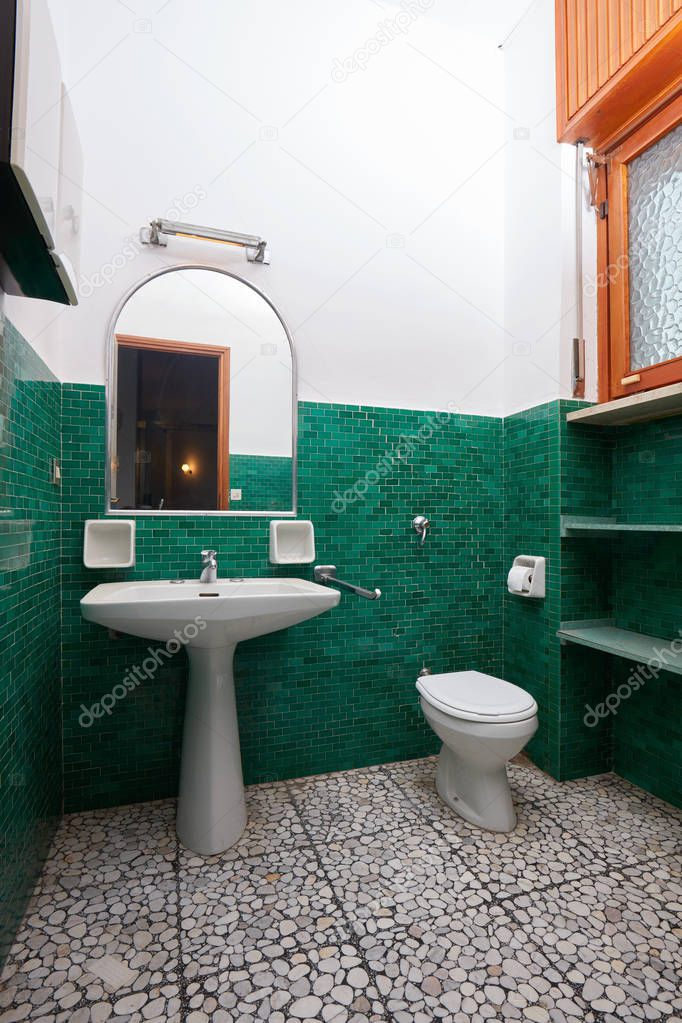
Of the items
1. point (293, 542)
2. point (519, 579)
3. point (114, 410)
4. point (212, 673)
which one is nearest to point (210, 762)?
point (212, 673)

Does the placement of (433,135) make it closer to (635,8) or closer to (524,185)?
(524,185)

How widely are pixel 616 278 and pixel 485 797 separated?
1.92m

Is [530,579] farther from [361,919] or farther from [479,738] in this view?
[361,919]

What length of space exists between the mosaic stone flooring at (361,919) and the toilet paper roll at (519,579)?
0.76 m

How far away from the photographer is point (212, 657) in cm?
158

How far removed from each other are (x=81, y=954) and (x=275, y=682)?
3.02ft

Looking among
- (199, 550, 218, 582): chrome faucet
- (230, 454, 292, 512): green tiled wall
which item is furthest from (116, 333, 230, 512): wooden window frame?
(199, 550, 218, 582): chrome faucet

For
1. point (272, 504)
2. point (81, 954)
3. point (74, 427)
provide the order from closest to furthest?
point (81, 954) → point (74, 427) → point (272, 504)

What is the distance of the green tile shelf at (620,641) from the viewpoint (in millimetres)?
1646

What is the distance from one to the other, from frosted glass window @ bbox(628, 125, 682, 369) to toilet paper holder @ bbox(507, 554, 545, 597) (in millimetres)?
818

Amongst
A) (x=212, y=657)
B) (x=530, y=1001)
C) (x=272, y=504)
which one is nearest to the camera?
(x=530, y=1001)

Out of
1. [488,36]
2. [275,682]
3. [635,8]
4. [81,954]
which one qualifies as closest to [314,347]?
[275,682]

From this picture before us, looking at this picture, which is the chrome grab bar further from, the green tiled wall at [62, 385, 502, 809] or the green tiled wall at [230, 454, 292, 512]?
the green tiled wall at [230, 454, 292, 512]

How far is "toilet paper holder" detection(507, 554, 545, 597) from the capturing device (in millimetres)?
2025
